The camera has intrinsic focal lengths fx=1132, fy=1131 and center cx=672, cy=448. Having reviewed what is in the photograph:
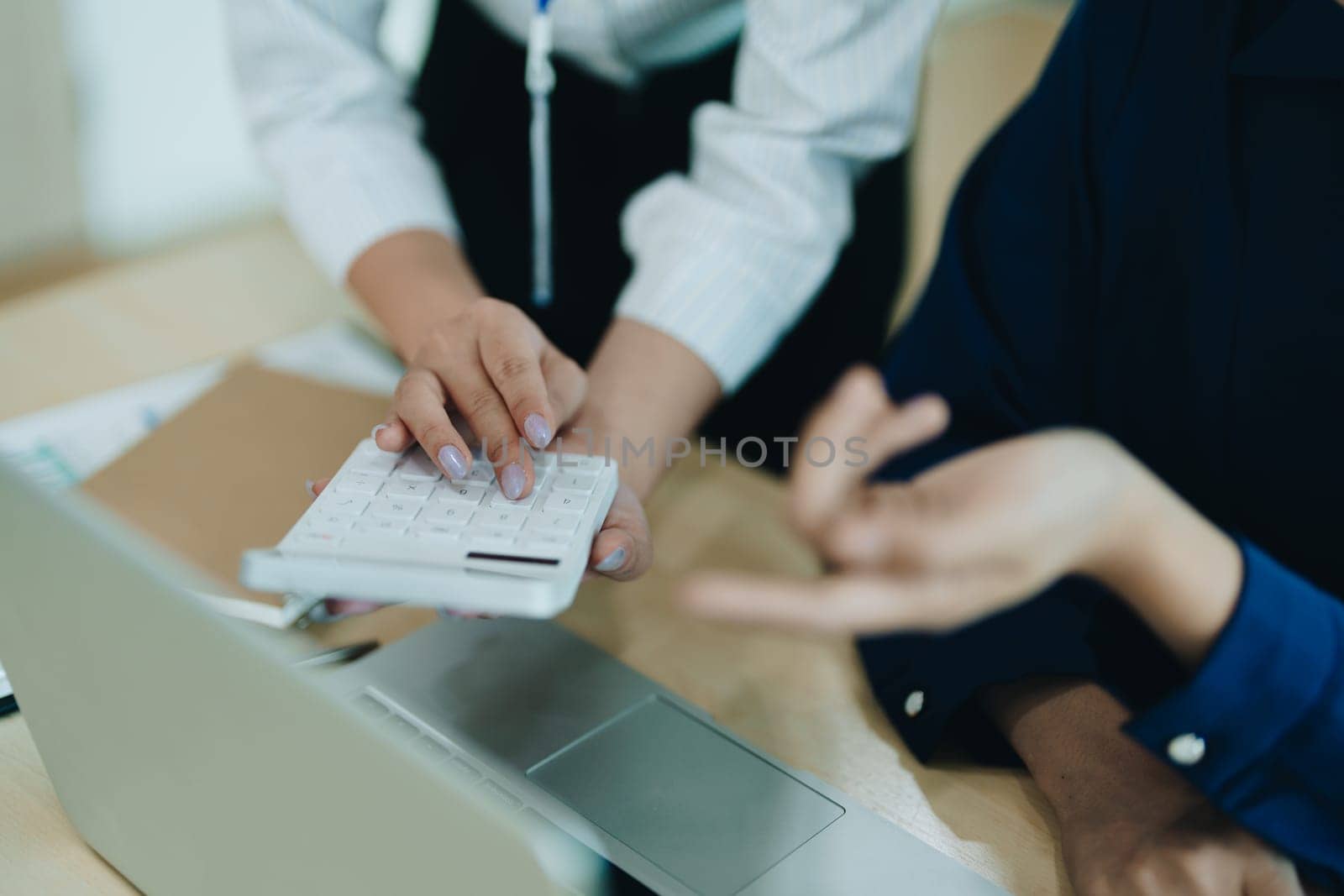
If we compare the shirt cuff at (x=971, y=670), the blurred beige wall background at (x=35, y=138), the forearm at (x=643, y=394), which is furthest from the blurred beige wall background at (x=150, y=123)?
the shirt cuff at (x=971, y=670)

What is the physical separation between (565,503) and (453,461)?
0.16 feet

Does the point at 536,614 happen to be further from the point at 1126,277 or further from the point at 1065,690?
the point at 1126,277

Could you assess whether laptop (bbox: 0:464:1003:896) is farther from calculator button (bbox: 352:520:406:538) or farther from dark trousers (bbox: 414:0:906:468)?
dark trousers (bbox: 414:0:906:468)

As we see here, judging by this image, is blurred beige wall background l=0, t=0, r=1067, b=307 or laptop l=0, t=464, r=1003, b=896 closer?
laptop l=0, t=464, r=1003, b=896

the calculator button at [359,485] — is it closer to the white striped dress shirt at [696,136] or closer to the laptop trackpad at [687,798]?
the laptop trackpad at [687,798]

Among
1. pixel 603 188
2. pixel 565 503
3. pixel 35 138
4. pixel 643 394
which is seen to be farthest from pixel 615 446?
pixel 35 138

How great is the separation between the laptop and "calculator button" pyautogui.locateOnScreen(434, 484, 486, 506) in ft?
0.30

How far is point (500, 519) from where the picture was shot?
41 centimetres

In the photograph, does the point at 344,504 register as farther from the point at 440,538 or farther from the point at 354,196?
the point at 354,196

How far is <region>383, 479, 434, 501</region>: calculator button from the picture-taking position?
422mm

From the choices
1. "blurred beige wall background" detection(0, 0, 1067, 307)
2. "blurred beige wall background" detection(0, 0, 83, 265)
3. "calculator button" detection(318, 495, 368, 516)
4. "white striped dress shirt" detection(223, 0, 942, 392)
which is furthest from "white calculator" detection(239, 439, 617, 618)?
"blurred beige wall background" detection(0, 0, 83, 265)

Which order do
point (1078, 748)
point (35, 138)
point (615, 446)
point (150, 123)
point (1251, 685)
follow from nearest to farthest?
point (1251, 685)
point (1078, 748)
point (615, 446)
point (35, 138)
point (150, 123)

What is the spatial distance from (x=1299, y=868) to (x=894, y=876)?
0.47 ft

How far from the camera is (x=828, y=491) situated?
0.30 metres
